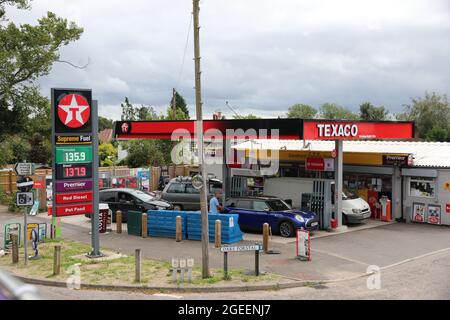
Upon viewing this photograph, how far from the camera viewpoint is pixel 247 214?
67.2ft

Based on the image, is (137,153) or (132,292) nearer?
(132,292)

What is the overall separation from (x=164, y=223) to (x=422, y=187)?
11.6 meters

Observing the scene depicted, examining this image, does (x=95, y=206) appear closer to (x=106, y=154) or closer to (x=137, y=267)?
(x=137, y=267)

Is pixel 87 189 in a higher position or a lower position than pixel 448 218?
higher

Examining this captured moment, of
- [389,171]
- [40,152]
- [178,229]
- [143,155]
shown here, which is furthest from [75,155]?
[40,152]

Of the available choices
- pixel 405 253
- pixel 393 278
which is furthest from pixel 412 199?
pixel 393 278

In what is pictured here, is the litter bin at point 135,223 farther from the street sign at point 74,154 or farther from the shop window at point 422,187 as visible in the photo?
the shop window at point 422,187

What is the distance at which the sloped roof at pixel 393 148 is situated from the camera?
2389 centimetres

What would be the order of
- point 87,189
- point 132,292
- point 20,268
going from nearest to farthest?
point 132,292 < point 20,268 < point 87,189

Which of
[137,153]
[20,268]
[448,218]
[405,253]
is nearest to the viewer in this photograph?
[20,268]

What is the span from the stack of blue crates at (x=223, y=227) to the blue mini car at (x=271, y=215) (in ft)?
5.60

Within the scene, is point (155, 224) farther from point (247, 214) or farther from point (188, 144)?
point (188, 144)

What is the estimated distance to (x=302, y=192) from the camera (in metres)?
25.9

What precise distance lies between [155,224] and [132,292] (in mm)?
7256
